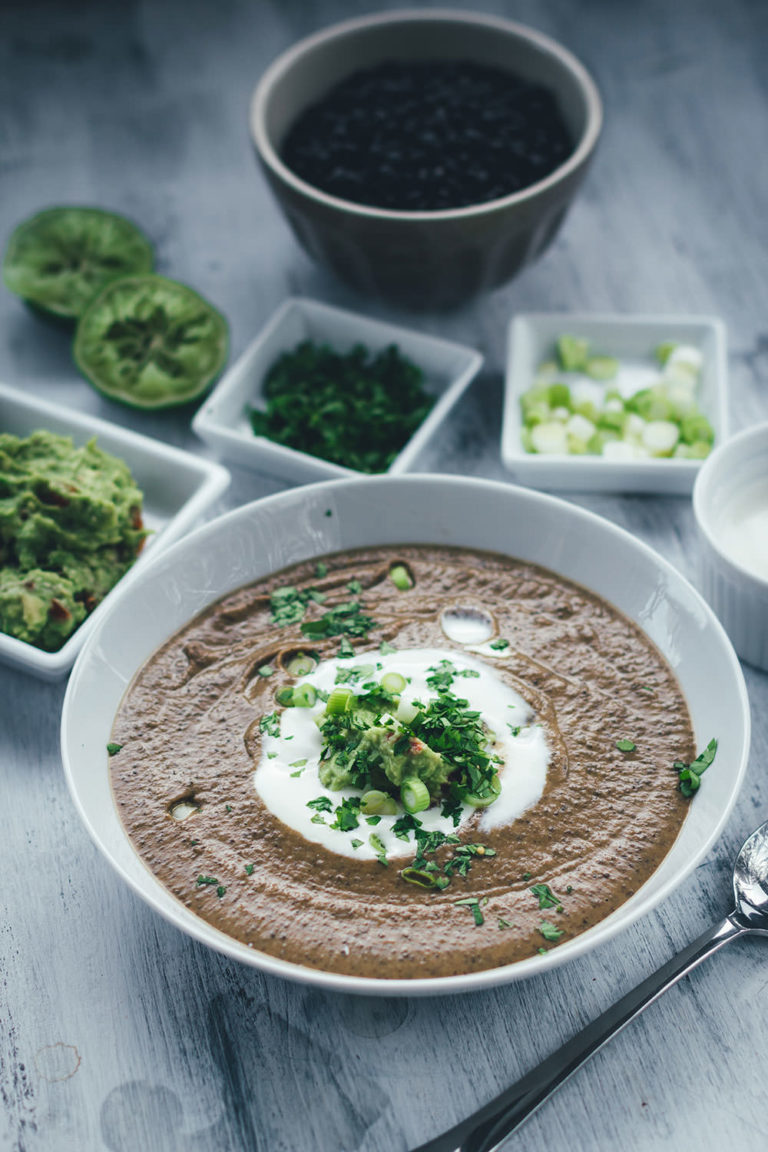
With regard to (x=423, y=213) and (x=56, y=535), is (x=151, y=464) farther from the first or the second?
(x=423, y=213)

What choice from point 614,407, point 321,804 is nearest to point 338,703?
point 321,804

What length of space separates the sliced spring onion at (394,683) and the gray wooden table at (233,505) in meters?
0.74

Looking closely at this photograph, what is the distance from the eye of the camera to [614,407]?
12.5 ft

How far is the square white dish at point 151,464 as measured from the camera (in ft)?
11.0

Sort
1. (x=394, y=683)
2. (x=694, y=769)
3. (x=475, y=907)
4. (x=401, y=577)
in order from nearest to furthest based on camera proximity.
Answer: (x=475, y=907)
(x=694, y=769)
(x=394, y=683)
(x=401, y=577)

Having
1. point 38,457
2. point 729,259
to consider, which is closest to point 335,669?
point 38,457

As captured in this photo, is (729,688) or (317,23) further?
(317,23)

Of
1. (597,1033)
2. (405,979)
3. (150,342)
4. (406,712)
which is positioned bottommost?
(597,1033)

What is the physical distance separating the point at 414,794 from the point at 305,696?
44 centimetres

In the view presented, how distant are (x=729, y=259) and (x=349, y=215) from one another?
1671 millimetres

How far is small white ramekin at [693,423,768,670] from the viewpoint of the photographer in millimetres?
2896

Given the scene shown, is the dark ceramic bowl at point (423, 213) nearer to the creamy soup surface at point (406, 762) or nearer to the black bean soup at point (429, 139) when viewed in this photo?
the black bean soup at point (429, 139)

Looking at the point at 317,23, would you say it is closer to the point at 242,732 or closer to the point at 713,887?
the point at 242,732

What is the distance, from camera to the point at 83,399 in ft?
13.1
